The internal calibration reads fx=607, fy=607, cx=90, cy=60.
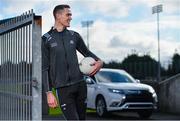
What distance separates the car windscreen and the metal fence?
36.3 ft

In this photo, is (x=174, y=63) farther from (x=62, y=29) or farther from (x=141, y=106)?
(x=62, y=29)

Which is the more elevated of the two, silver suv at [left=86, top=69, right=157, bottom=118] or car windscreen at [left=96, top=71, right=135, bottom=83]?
car windscreen at [left=96, top=71, right=135, bottom=83]

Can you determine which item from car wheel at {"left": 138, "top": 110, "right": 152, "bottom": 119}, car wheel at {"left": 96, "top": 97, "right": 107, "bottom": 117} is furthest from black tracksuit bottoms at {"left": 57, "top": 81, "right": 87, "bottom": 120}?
car wheel at {"left": 138, "top": 110, "right": 152, "bottom": 119}

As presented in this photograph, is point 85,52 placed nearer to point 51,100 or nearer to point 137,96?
point 51,100

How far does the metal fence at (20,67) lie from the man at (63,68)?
195mm

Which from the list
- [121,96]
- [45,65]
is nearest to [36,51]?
[45,65]

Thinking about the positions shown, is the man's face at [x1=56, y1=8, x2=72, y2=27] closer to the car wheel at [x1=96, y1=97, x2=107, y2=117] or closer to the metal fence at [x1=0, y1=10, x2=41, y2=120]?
the metal fence at [x1=0, y1=10, x2=41, y2=120]

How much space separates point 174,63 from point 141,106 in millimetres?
17923

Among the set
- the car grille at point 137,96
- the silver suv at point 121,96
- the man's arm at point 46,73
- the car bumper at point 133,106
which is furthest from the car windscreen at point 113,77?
the man's arm at point 46,73

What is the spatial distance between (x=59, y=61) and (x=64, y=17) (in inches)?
20.0

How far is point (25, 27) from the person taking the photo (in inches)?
276

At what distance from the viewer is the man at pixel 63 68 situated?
271 inches

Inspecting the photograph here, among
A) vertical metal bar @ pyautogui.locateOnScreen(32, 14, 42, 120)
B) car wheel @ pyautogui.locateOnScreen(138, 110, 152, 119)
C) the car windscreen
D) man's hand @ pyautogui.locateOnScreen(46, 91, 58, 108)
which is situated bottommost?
car wheel @ pyautogui.locateOnScreen(138, 110, 152, 119)

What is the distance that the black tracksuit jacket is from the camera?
6.87m
